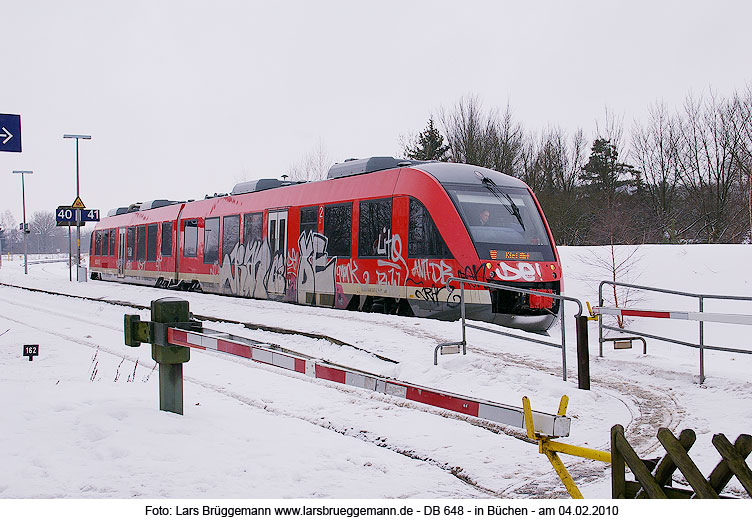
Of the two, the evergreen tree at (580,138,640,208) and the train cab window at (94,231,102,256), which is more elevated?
the evergreen tree at (580,138,640,208)

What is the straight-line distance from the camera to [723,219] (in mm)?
38469

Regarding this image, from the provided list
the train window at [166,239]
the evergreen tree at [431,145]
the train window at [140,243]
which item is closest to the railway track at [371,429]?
the train window at [166,239]

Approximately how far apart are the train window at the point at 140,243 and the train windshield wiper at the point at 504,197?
18408 millimetres

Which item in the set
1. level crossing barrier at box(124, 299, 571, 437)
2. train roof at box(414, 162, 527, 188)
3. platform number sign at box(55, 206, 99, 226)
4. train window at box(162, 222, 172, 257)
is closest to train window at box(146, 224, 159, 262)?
train window at box(162, 222, 172, 257)

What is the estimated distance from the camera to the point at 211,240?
2234 cm

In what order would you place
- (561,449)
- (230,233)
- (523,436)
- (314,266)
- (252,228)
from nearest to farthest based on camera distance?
(561,449) → (523,436) → (314,266) → (252,228) → (230,233)

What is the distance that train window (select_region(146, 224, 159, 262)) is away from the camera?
2719 centimetres

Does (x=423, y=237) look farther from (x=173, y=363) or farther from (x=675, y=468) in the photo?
(x=675, y=468)

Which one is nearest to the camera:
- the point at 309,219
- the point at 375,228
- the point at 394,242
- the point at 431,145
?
the point at 394,242

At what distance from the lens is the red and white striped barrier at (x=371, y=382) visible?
344cm

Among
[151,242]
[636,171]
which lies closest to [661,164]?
[636,171]

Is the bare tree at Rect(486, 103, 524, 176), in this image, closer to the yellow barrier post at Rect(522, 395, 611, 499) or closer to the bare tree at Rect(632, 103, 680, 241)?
the bare tree at Rect(632, 103, 680, 241)

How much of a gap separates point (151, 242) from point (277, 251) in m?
11.2

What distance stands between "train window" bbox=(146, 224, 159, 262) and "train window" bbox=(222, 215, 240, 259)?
6.74m
